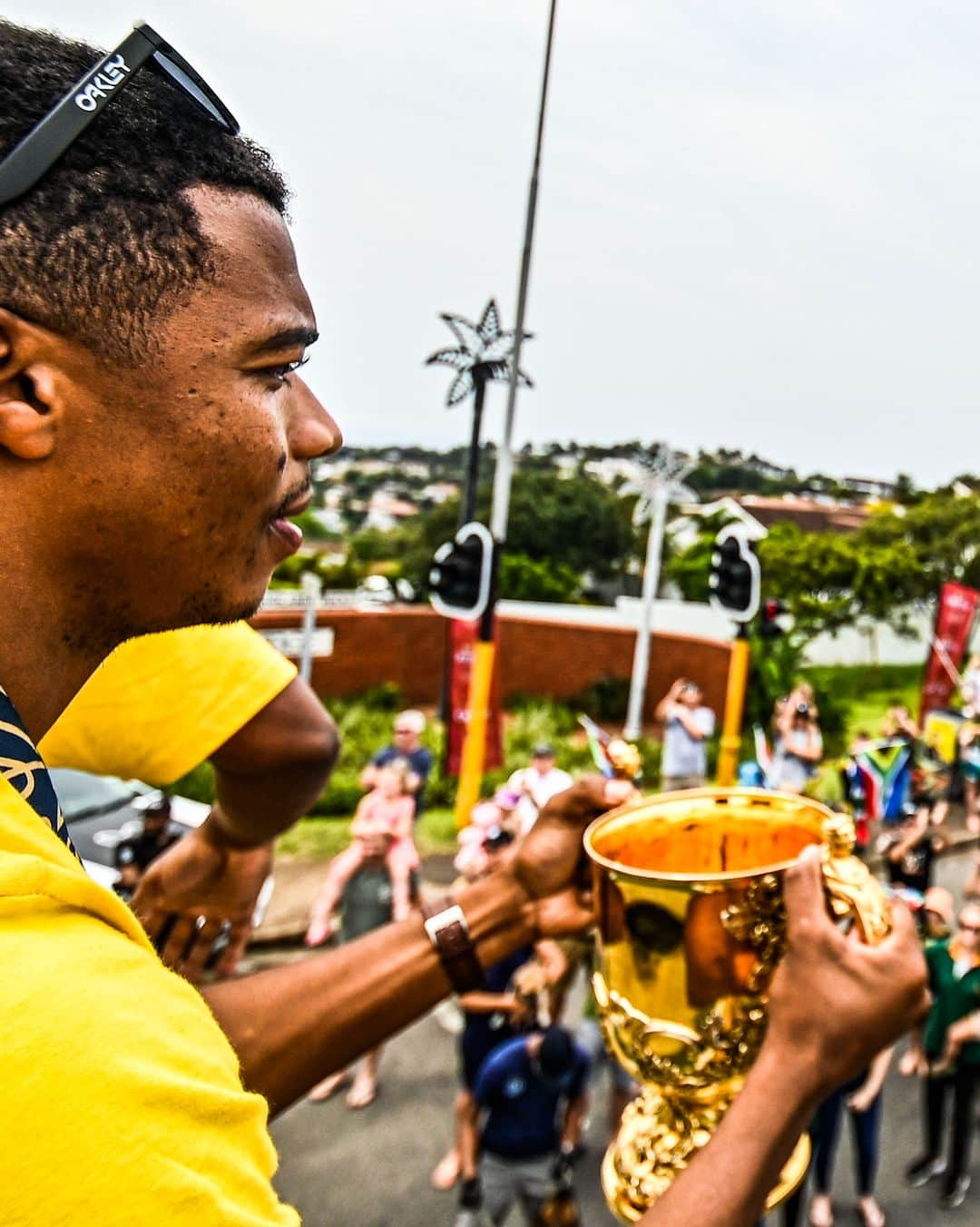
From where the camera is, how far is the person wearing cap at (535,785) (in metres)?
5.79

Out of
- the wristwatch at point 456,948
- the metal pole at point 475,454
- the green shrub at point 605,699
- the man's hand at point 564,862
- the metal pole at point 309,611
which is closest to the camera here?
the wristwatch at point 456,948

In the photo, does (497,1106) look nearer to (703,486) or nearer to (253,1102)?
(253,1102)

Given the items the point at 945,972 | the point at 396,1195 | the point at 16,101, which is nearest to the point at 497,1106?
the point at 396,1195

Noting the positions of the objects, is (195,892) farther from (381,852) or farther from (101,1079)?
(381,852)

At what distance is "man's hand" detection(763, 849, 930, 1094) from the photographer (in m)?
1.16

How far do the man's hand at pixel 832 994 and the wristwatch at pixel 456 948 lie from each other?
0.57 meters

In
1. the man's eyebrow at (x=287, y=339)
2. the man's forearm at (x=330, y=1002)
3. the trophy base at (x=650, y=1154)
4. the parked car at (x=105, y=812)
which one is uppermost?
the man's eyebrow at (x=287, y=339)

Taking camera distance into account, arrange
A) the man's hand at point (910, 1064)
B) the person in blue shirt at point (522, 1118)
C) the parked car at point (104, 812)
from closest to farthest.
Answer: the person in blue shirt at point (522, 1118), the man's hand at point (910, 1064), the parked car at point (104, 812)

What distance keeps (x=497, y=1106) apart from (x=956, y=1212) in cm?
238

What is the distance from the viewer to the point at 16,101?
2.61ft

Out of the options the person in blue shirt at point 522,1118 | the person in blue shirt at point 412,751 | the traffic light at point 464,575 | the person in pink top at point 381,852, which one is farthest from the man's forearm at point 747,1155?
the traffic light at point 464,575

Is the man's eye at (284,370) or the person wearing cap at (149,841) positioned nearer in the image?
the man's eye at (284,370)

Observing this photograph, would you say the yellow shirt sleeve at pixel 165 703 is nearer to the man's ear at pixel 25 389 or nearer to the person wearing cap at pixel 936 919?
the man's ear at pixel 25 389

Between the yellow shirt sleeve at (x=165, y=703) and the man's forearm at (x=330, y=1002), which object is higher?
the yellow shirt sleeve at (x=165, y=703)
